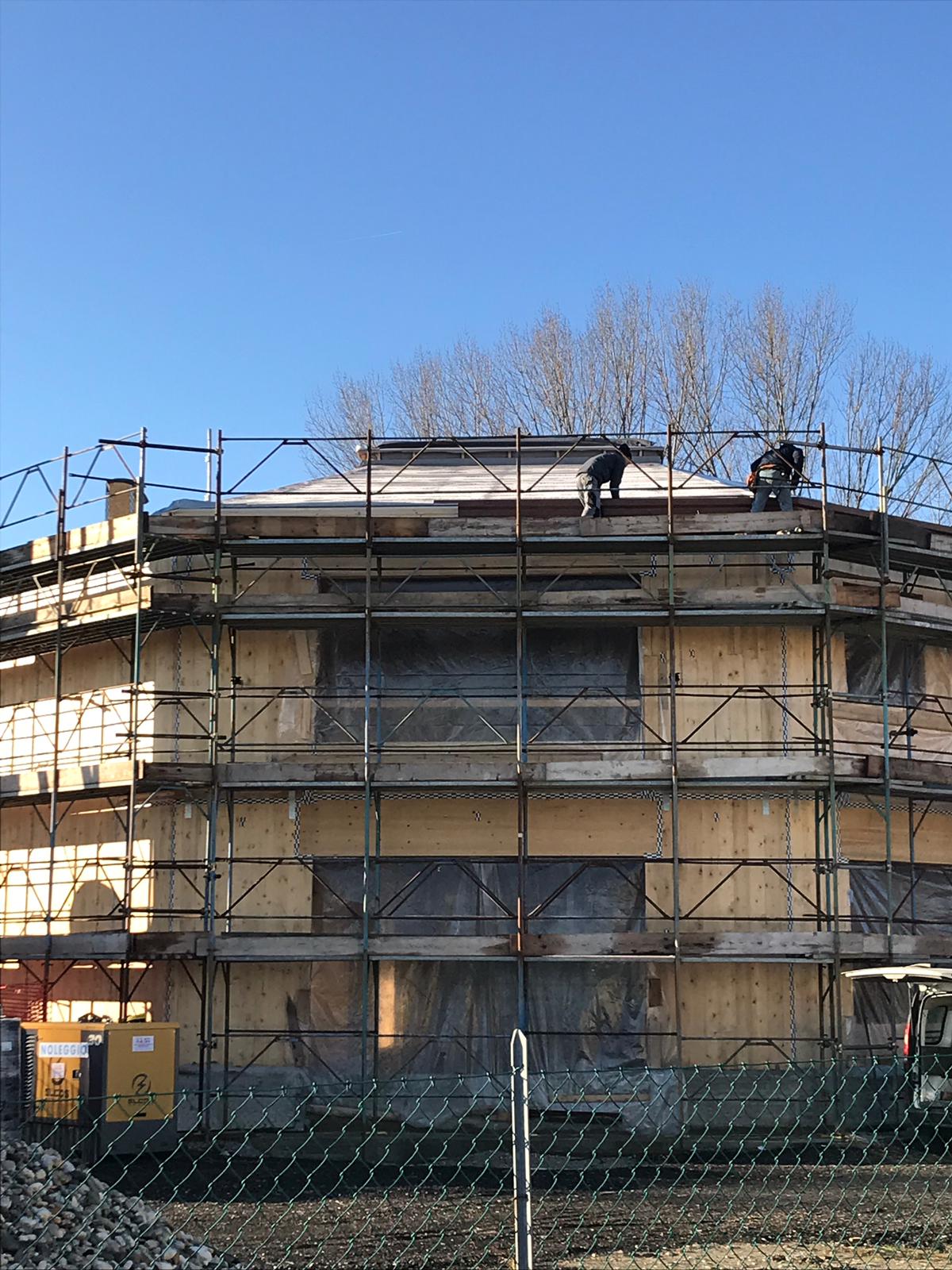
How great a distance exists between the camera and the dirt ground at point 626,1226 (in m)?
9.27

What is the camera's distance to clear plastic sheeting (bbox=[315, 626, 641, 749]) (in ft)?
61.7

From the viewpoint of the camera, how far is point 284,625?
61.7ft

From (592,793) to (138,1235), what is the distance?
1030 centimetres

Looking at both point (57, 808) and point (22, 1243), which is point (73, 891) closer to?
point (57, 808)

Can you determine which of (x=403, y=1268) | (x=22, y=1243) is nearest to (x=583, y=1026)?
(x=403, y=1268)

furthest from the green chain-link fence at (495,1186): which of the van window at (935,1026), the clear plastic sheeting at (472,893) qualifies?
the clear plastic sheeting at (472,893)

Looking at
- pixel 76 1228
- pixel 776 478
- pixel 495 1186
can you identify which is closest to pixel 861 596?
pixel 776 478

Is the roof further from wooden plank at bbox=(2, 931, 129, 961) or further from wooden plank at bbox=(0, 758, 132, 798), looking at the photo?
wooden plank at bbox=(2, 931, 129, 961)

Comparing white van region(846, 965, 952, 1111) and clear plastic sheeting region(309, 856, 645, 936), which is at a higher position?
clear plastic sheeting region(309, 856, 645, 936)

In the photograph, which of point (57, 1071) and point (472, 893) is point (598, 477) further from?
point (57, 1071)

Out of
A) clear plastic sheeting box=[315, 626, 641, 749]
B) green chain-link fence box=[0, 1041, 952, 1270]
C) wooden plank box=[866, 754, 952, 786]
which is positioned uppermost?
clear plastic sheeting box=[315, 626, 641, 749]

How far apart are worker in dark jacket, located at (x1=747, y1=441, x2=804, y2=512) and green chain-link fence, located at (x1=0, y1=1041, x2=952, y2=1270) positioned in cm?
697

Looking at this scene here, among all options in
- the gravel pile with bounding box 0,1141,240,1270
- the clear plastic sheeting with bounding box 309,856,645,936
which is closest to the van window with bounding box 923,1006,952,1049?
the clear plastic sheeting with bounding box 309,856,645,936

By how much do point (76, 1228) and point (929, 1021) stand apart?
1072 cm
